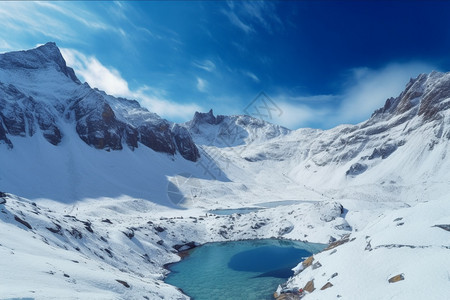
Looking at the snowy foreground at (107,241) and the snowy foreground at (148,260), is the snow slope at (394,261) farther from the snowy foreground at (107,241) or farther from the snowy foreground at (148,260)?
the snowy foreground at (107,241)

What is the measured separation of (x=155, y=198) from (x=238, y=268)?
80.7 metres

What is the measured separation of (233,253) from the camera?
63062mm

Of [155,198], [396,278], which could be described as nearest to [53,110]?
[155,198]

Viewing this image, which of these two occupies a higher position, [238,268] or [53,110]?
[53,110]

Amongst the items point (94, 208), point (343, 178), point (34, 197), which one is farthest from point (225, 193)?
point (34, 197)

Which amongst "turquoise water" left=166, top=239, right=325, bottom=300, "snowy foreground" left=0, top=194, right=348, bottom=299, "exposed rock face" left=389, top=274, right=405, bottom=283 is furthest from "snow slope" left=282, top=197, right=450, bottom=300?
"snowy foreground" left=0, top=194, right=348, bottom=299

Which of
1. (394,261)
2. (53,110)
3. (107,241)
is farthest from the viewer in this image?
(53,110)

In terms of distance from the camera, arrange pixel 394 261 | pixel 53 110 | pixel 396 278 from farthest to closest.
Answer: pixel 53 110, pixel 394 261, pixel 396 278

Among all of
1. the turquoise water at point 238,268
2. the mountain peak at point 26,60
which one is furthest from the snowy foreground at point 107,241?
the mountain peak at point 26,60

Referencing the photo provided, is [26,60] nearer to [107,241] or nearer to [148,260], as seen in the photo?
[107,241]

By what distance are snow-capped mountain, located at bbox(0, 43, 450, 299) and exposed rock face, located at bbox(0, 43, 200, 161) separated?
2.35ft

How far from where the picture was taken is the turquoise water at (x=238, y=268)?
40.1 metres

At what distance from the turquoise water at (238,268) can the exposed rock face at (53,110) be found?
3959 inches

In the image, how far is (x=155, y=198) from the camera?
408ft
